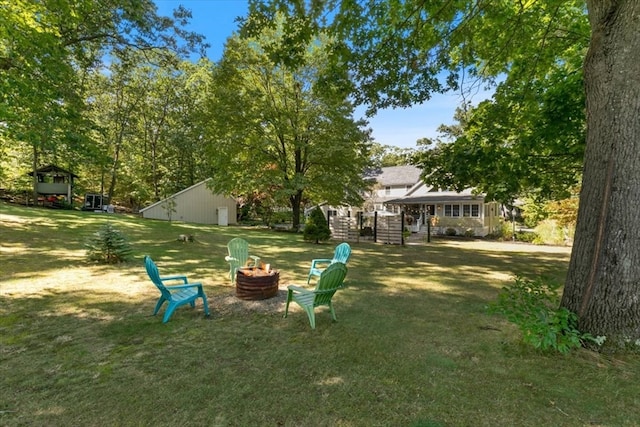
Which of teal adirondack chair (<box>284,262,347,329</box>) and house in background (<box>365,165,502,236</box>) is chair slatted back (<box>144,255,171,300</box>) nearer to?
teal adirondack chair (<box>284,262,347,329</box>)

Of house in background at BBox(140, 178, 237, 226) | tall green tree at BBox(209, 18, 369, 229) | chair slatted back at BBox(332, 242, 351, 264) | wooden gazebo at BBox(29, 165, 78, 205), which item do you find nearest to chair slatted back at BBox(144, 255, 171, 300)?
chair slatted back at BBox(332, 242, 351, 264)

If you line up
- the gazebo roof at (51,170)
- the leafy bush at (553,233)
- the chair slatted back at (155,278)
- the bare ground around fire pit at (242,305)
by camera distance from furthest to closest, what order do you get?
the gazebo roof at (51,170) < the leafy bush at (553,233) < the bare ground around fire pit at (242,305) < the chair slatted back at (155,278)

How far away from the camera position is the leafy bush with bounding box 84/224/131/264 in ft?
26.5

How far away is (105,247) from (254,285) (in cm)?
507

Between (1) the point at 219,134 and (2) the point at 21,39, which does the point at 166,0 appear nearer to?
(2) the point at 21,39

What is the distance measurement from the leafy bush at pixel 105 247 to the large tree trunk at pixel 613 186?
31.4 feet

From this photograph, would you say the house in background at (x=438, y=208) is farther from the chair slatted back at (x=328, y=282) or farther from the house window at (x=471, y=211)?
the chair slatted back at (x=328, y=282)

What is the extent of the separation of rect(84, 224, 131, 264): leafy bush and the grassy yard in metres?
1.79

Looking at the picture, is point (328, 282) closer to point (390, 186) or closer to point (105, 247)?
point (105, 247)

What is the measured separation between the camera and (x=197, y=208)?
79.8 feet

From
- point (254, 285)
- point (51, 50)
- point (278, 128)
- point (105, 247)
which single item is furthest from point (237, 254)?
point (278, 128)

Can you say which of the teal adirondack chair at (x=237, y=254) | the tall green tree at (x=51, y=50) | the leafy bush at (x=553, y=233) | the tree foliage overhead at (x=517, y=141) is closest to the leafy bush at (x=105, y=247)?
the tall green tree at (x=51, y=50)

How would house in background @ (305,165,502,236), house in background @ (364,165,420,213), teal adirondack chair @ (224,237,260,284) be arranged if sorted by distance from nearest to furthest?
1. teal adirondack chair @ (224,237,260,284)
2. house in background @ (305,165,502,236)
3. house in background @ (364,165,420,213)

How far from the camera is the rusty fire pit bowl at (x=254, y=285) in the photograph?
221 inches
